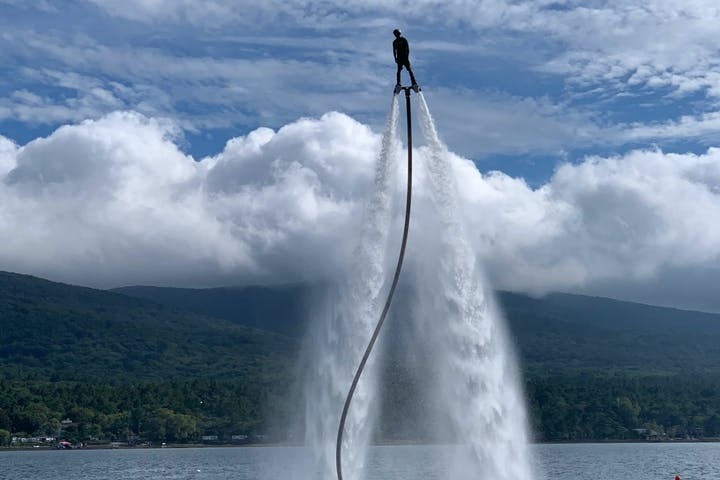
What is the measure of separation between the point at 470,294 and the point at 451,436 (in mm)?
8107

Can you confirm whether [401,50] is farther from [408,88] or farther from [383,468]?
[383,468]

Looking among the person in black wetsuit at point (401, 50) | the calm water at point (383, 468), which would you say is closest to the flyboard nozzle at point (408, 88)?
the person in black wetsuit at point (401, 50)

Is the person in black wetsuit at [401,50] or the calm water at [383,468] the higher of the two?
the person in black wetsuit at [401,50]

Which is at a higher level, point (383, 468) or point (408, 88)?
point (408, 88)

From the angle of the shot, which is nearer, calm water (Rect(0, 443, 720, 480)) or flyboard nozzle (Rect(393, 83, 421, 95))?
flyboard nozzle (Rect(393, 83, 421, 95))

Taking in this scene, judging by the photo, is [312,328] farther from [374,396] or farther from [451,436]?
[451,436]

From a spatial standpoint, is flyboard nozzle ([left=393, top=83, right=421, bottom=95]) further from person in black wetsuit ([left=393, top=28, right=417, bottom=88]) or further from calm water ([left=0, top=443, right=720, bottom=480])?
calm water ([left=0, top=443, right=720, bottom=480])

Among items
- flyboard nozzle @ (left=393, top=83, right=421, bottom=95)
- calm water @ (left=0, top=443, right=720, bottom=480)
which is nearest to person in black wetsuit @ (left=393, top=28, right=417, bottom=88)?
flyboard nozzle @ (left=393, top=83, right=421, bottom=95)

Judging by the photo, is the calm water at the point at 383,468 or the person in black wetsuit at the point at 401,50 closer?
the person in black wetsuit at the point at 401,50

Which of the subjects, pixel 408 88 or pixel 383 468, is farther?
pixel 383 468

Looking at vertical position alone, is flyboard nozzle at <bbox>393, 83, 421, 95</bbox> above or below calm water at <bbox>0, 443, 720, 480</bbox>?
above

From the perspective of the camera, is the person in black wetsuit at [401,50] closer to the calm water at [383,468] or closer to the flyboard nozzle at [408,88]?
the flyboard nozzle at [408,88]

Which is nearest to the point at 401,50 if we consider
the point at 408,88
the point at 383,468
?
the point at 408,88

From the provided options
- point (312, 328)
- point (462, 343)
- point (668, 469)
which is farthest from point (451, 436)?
point (668, 469)
